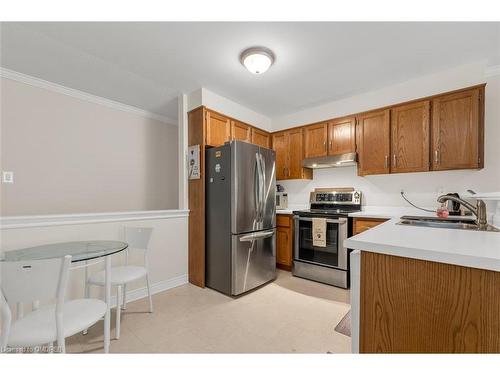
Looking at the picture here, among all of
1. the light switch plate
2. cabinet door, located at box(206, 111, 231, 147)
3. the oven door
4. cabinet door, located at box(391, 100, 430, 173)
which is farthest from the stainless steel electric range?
the light switch plate

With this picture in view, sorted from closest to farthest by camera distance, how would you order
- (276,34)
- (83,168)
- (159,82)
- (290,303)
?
1. (276,34)
2. (290,303)
3. (159,82)
4. (83,168)

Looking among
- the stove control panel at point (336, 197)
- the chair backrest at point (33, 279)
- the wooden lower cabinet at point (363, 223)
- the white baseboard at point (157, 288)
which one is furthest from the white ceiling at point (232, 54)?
the white baseboard at point (157, 288)

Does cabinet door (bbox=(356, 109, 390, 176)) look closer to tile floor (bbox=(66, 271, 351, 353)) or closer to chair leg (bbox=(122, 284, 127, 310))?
tile floor (bbox=(66, 271, 351, 353))

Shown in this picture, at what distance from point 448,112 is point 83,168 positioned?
14.1 feet

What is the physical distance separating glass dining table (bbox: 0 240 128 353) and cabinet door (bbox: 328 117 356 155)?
108 inches

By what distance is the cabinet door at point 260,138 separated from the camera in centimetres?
343

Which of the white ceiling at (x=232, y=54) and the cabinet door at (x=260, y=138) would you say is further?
the cabinet door at (x=260, y=138)

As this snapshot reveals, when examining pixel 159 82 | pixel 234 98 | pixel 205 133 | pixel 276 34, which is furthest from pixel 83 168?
pixel 276 34

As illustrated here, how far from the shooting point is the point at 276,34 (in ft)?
5.83

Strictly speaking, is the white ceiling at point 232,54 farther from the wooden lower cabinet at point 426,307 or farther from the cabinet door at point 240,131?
the wooden lower cabinet at point 426,307

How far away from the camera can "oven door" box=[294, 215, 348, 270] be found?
259 cm

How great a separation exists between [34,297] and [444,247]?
184 centimetres

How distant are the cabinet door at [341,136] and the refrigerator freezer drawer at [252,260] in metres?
1.43

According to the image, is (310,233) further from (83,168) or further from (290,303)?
(83,168)
